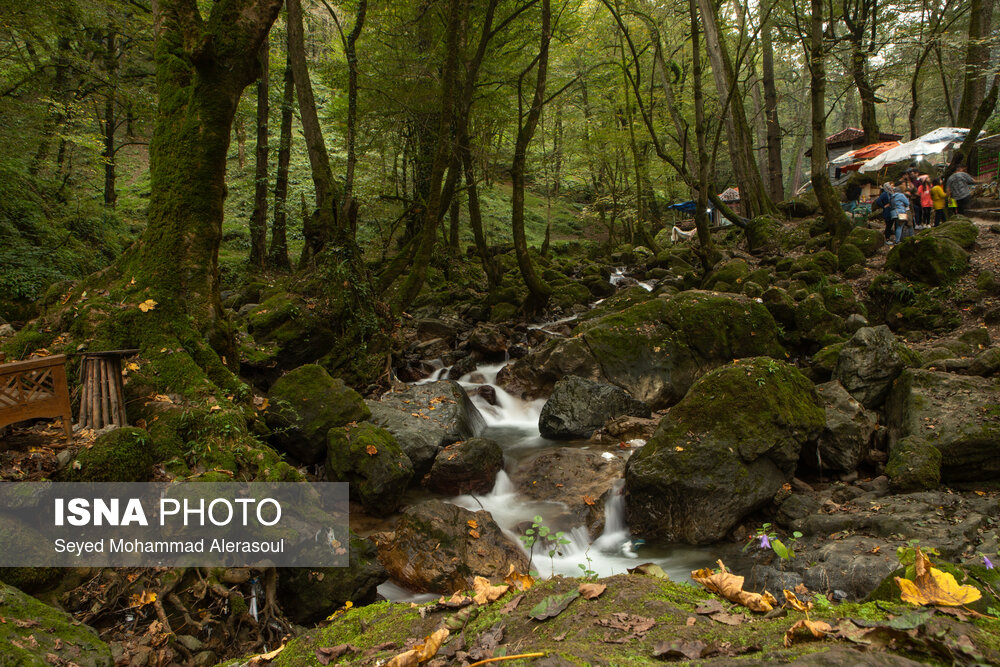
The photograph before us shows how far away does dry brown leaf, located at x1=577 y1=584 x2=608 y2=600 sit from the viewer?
2.48 metres

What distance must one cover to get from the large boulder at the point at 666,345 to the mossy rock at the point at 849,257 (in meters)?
4.35

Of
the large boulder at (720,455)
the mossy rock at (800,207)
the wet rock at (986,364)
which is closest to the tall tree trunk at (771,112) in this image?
the mossy rock at (800,207)

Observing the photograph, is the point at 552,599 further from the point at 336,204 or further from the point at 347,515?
the point at 336,204

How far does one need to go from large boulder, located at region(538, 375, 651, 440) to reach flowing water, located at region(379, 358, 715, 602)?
0.80ft

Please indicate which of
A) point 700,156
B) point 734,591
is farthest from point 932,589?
point 700,156

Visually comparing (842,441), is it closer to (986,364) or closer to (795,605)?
(986,364)

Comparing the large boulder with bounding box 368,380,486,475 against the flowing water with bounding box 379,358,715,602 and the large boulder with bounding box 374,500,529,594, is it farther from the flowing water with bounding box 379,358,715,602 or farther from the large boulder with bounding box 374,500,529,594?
the large boulder with bounding box 374,500,529,594

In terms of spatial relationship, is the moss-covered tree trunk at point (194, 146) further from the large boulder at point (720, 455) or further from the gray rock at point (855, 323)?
the gray rock at point (855, 323)

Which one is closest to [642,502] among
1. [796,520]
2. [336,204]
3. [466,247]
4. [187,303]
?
[796,520]

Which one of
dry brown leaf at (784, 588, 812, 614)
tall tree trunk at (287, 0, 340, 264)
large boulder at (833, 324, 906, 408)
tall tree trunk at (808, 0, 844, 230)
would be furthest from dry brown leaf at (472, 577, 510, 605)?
tall tree trunk at (808, 0, 844, 230)

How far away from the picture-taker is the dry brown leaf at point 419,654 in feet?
6.79

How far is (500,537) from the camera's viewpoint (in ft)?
18.7

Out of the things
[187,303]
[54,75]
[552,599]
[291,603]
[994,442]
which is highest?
[54,75]

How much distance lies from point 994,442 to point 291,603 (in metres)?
6.80
